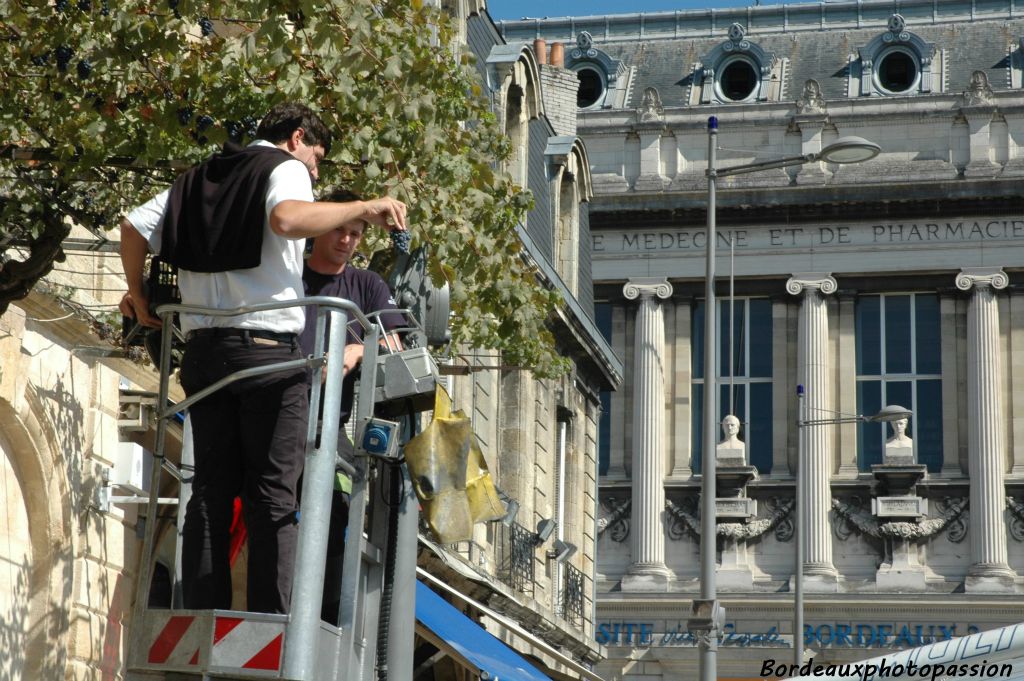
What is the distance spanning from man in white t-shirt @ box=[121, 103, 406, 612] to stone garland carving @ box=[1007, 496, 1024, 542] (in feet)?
149

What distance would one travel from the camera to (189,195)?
546 cm

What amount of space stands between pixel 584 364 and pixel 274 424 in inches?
926

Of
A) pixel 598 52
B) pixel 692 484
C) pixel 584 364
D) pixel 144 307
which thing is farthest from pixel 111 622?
pixel 598 52

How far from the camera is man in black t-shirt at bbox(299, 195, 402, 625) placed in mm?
5438

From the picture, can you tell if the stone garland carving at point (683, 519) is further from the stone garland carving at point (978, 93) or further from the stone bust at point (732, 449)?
the stone garland carving at point (978, 93)

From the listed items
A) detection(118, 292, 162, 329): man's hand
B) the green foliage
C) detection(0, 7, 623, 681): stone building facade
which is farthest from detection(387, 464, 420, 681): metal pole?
the green foliage

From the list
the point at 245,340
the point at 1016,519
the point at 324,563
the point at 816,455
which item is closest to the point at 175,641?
the point at 324,563

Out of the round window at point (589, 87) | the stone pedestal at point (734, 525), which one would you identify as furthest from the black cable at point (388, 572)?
the round window at point (589, 87)

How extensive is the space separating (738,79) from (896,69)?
14.3 ft

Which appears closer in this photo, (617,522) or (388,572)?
(388,572)

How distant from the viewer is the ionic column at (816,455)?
48906mm

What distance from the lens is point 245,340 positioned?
5352mm

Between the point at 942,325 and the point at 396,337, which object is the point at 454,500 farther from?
the point at 942,325

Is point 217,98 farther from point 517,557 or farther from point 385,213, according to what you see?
point 517,557
